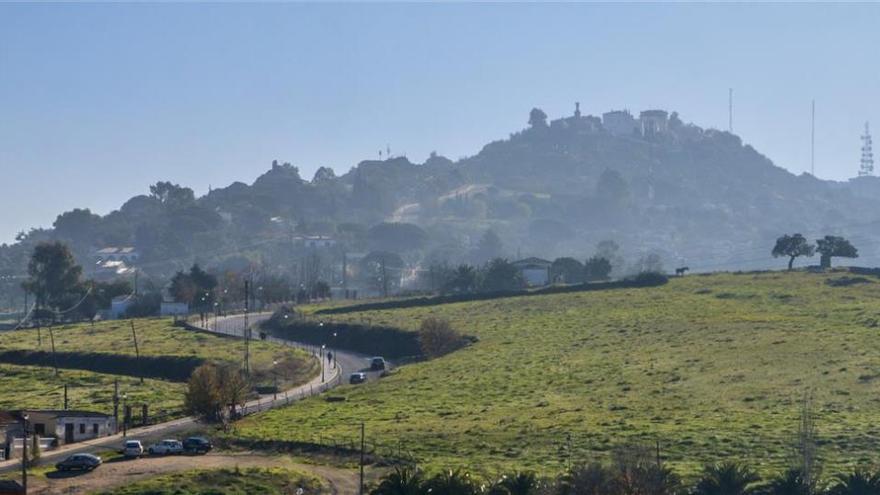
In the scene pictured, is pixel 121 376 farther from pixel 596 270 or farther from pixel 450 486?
pixel 596 270

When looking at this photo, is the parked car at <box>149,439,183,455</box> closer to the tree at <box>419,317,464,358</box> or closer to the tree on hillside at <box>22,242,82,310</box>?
the tree at <box>419,317,464,358</box>

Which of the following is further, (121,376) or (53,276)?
(53,276)

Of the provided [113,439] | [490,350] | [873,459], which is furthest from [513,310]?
[873,459]

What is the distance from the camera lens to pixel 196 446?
67.8 m

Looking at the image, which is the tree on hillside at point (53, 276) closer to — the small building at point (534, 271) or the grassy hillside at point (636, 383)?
the small building at point (534, 271)

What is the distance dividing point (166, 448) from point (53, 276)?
110838mm

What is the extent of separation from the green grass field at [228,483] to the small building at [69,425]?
589 inches

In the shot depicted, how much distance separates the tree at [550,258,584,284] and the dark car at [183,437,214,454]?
340 ft

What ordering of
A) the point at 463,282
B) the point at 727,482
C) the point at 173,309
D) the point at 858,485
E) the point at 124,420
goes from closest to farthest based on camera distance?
1. the point at 858,485
2. the point at 727,482
3. the point at 124,420
4. the point at 173,309
5. the point at 463,282

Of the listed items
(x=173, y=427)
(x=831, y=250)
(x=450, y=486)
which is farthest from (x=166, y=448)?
(x=831, y=250)

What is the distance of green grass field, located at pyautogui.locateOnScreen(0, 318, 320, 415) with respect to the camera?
92.2m

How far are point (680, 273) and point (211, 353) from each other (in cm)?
5826

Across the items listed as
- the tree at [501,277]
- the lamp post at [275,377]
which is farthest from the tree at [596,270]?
the lamp post at [275,377]

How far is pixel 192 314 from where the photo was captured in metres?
156
